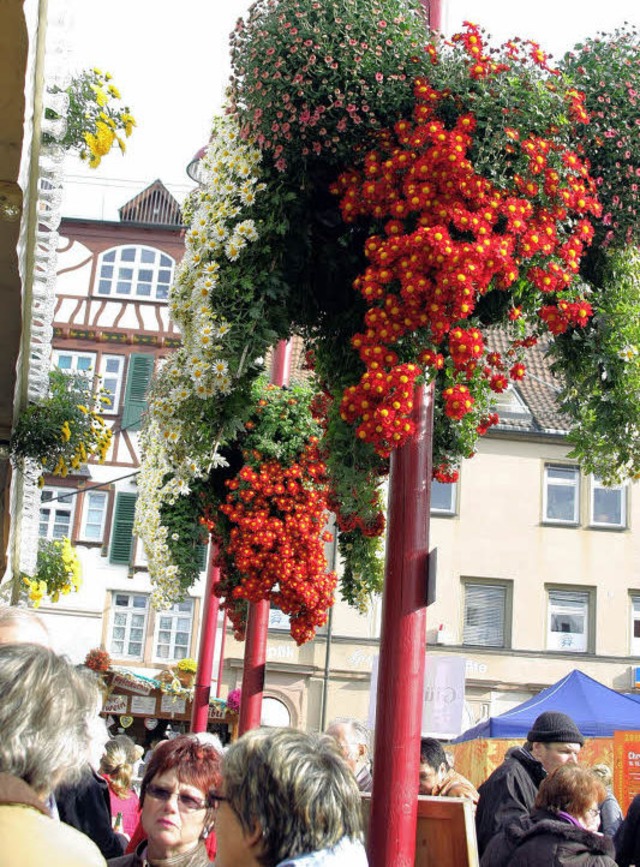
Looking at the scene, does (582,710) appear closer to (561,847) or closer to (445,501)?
(561,847)

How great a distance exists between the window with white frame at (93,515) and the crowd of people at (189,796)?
24.9 meters

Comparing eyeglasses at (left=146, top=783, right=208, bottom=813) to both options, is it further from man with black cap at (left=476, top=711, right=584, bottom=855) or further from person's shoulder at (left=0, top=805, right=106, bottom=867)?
man with black cap at (left=476, top=711, right=584, bottom=855)

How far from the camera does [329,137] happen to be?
4.81 meters

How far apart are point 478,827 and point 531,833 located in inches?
66.7

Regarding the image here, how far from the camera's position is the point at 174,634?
93.5ft

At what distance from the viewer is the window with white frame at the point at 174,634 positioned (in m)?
28.4

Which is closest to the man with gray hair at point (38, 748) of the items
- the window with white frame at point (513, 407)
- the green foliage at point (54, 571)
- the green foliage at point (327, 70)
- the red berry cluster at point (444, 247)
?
the red berry cluster at point (444, 247)

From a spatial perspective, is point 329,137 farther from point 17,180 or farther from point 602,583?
point 602,583

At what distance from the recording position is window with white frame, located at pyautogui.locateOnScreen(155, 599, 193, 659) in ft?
93.2

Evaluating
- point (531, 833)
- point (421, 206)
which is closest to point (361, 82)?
point (421, 206)

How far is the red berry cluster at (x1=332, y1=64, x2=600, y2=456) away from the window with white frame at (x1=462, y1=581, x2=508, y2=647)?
2315 centimetres

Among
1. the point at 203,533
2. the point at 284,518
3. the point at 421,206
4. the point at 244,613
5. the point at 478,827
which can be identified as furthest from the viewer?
the point at 244,613

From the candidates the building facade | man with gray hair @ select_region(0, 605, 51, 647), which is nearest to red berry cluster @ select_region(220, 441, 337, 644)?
man with gray hair @ select_region(0, 605, 51, 647)

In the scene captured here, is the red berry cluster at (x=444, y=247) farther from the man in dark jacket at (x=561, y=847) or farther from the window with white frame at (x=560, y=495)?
the window with white frame at (x=560, y=495)
